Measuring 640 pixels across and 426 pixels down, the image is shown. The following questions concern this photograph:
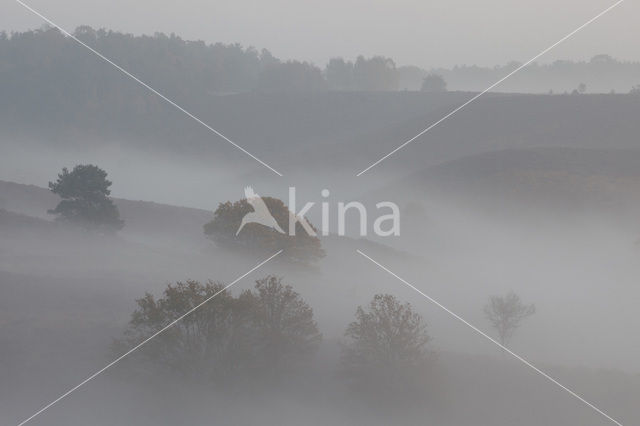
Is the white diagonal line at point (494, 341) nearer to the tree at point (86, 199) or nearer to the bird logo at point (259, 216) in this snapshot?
the bird logo at point (259, 216)

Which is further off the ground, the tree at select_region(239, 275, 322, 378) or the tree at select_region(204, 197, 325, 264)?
the tree at select_region(204, 197, 325, 264)

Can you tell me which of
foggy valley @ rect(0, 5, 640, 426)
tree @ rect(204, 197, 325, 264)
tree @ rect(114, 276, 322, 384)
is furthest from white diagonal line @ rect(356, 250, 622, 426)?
tree @ rect(114, 276, 322, 384)

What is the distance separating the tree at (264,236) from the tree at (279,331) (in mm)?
16639

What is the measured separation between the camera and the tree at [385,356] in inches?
1476

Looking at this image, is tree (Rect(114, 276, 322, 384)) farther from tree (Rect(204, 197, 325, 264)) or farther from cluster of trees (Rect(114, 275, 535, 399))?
tree (Rect(204, 197, 325, 264))

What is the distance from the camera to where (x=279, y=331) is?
3869 cm

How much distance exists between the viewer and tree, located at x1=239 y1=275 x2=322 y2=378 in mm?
38000

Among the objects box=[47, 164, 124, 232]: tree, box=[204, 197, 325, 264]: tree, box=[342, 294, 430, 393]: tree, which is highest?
box=[47, 164, 124, 232]: tree

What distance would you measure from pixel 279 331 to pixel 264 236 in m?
18.6

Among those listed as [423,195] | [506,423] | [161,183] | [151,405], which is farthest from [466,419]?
[161,183]

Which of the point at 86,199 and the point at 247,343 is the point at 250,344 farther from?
the point at 86,199

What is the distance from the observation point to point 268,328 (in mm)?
38812

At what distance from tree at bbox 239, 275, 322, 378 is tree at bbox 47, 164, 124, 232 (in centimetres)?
3193

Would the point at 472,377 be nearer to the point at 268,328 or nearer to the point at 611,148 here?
the point at 268,328
